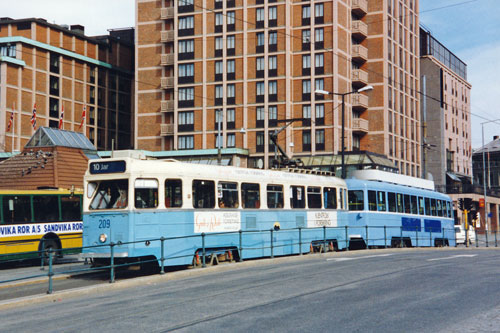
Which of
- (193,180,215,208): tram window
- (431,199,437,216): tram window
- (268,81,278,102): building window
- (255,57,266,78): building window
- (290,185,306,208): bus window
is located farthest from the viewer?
(255,57,266,78): building window

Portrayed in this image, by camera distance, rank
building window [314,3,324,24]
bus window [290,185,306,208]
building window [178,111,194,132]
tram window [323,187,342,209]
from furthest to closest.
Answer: building window [178,111,194,132], building window [314,3,324,24], tram window [323,187,342,209], bus window [290,185,306,208]

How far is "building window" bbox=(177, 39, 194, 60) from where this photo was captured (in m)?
74.8

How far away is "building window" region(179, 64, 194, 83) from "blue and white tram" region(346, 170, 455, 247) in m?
41.4

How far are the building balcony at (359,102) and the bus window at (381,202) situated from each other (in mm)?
43224

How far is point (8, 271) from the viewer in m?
22.5

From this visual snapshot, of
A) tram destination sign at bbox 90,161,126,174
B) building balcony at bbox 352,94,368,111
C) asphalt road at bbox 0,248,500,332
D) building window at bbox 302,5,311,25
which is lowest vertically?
asphalt road at bbox 0,248,500,332

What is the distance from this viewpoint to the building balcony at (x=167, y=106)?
247ft

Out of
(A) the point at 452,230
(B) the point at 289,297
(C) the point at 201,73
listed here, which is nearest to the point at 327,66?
(C) the point at 201,73

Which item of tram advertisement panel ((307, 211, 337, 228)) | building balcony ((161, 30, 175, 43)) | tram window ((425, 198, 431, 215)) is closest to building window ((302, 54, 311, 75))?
building balcony ((161, 30, 175, 43))

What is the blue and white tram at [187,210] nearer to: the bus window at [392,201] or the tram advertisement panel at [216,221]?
the tram advertisement panel at [216,221]

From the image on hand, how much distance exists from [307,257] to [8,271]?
1043 cm

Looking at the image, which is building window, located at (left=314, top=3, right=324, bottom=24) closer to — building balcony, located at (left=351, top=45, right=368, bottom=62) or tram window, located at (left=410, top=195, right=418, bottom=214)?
building balcony, located at (left=351, top=45, right=368, bottom=62)

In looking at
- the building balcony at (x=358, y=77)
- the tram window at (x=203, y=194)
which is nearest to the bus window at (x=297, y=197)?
the tram window at (x=203, y=194)

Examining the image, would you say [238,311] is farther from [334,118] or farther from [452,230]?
[334,118]
